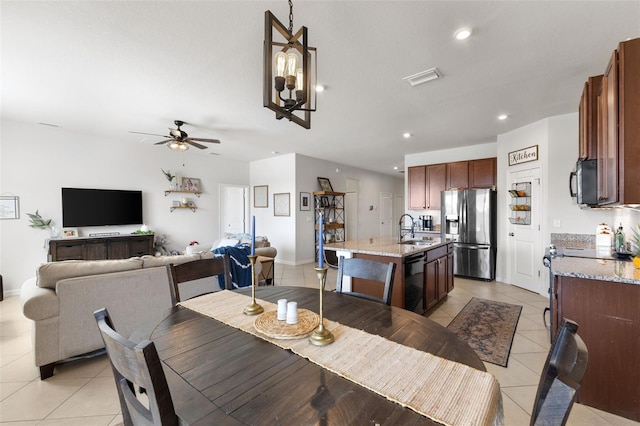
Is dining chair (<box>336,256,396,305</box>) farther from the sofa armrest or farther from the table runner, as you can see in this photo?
the sofa armrest

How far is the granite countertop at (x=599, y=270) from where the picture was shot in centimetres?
171

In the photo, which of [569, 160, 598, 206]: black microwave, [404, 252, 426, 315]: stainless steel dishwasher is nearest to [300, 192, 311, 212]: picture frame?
[404, 252, 426, 315]: stainless steel dishwasher

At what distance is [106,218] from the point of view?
5.19 metres

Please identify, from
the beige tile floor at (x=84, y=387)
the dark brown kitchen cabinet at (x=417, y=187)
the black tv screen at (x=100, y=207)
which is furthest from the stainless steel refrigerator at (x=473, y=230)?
the black tv screen at (x=100, y=207)

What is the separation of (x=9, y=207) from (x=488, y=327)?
23.3 feet

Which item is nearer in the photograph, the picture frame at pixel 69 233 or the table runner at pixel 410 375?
the table runner at pixel 410 375

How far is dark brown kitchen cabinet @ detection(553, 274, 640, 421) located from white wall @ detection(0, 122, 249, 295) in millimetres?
6576

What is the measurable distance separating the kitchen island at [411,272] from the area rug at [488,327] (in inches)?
15.5

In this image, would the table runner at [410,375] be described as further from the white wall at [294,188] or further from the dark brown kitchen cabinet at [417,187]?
the dark brown kitchen cabinet at [417,187]

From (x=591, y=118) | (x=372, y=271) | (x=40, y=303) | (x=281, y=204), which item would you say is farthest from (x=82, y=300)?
(x=281, y=204)

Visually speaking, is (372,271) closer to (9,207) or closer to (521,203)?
(521,203)

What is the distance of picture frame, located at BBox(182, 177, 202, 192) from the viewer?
6273mm

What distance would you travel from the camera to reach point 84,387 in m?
2.04

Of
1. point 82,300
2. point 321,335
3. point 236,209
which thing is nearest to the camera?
point 321,335
